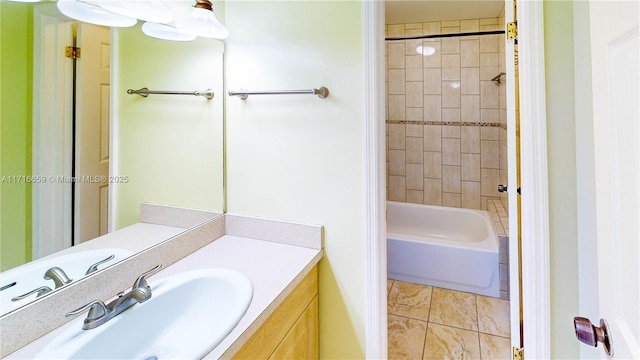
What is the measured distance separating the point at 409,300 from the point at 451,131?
6.36 ft

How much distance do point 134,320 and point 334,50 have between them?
1.22 metres

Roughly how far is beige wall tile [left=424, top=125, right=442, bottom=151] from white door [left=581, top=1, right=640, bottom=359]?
2962 mm

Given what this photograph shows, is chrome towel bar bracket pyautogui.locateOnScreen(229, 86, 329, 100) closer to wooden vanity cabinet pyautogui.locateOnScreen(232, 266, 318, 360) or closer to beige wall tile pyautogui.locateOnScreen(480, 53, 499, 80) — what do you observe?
wooden vanity cabinet pyautogui.locateOnScreen(232, 266, 318, 360)

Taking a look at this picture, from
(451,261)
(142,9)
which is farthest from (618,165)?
(451,261)

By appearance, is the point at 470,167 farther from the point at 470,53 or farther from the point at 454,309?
the point at 454,309

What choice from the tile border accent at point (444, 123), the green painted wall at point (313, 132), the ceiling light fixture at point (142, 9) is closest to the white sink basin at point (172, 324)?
the green painted wall at point (313, 132)

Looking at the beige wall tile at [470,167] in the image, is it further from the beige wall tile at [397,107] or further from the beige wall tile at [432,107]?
the beige wall tile at [397,107]

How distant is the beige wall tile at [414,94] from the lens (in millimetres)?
3523

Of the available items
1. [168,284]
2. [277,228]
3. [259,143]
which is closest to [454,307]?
[277,228]

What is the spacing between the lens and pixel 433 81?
→ 136 inches

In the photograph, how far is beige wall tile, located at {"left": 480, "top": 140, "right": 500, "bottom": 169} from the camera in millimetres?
3307

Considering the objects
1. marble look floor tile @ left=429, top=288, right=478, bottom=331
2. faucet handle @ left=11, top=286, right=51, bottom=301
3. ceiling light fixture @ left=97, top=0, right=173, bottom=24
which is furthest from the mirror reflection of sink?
marble look floor tile @ left=429, top=288, right=478, bottom=331

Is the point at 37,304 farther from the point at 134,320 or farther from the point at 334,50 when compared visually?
the point at 334,50

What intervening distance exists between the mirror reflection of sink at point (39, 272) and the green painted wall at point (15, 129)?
0.03m
